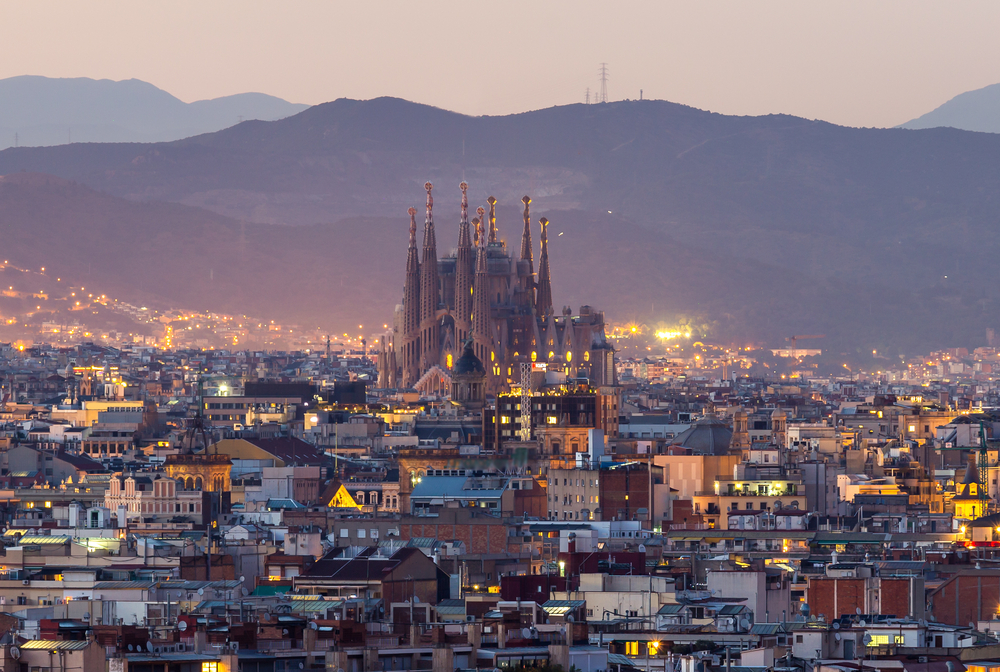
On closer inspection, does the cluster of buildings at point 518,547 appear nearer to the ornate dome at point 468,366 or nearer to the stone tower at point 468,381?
the stone tower at point 468,381

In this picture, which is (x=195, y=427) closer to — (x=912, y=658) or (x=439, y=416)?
(x=439, y=416)

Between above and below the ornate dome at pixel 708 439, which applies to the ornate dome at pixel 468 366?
above

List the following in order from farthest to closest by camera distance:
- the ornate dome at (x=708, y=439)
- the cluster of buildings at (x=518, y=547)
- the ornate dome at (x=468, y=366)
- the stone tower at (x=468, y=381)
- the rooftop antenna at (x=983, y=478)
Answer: the ornate dome at (x=468, y=366) → the stone tower at (x=468, y=381) → the ornate dome at (x=708, y=439) → the rooftop antenna at (x=983, y=478) → the cluster of buildings at (x=518, y=547)

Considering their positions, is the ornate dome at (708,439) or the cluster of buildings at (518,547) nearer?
the cluster of buildings at (518,547)

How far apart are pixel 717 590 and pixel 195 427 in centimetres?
6393

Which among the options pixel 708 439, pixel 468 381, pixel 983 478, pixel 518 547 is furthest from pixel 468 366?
pixel 518 547

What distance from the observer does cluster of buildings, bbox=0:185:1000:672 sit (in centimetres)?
4169

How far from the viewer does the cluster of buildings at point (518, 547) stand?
137 ft

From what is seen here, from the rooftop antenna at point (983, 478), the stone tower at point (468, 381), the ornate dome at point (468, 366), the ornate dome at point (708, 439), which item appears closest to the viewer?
the rooftop antenna at point (983, 478)

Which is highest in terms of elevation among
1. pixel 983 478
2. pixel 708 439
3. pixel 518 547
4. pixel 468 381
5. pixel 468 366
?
pixel 468 366

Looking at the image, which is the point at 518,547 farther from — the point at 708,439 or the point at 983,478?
the point at 708,439

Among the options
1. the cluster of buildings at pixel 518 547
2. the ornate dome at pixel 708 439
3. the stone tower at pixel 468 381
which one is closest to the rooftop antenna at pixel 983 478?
the cluster of buildings at pixel 518 547

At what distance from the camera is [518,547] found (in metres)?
77.7

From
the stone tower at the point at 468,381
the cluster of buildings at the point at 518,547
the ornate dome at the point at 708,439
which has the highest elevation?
the stone tower at the point at 468,381
